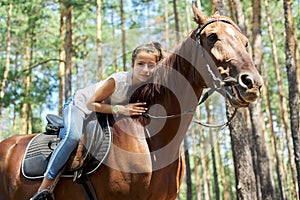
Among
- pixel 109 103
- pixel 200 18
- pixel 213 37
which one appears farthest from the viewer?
pixel 109 103

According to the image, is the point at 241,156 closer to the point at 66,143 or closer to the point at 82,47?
the point at 66,143

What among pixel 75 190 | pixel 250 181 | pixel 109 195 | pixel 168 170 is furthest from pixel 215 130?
pixel 250 181

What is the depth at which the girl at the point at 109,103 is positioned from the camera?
4.19 m

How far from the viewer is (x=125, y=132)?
4.14 metres

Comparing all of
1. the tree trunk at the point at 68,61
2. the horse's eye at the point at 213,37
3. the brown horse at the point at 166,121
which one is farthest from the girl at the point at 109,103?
the tree trunk at the point at 68,61

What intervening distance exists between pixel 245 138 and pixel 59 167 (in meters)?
6.56

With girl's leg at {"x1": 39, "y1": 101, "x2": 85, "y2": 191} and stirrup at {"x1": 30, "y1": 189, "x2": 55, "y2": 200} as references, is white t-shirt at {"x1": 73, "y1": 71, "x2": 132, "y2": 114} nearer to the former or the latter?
girl's leg at {"x1": 39, "y1": 101, "x2": 85, "y2": 191}

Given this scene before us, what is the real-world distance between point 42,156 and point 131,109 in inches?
50.9

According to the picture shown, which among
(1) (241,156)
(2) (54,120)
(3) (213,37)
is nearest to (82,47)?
(1) (241,156)

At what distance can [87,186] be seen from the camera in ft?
13.8

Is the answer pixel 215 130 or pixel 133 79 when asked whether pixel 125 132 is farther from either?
pixel 215 130

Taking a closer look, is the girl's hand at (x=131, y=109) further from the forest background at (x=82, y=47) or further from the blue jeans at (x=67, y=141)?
the forest background at (x=82, y=47)

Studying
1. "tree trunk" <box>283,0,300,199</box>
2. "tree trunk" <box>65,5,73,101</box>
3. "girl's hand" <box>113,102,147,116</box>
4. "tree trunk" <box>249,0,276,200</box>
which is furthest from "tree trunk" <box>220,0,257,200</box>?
"tree trunk" <box>65,5,73,101</box>

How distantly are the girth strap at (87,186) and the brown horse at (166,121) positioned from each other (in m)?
0.05
